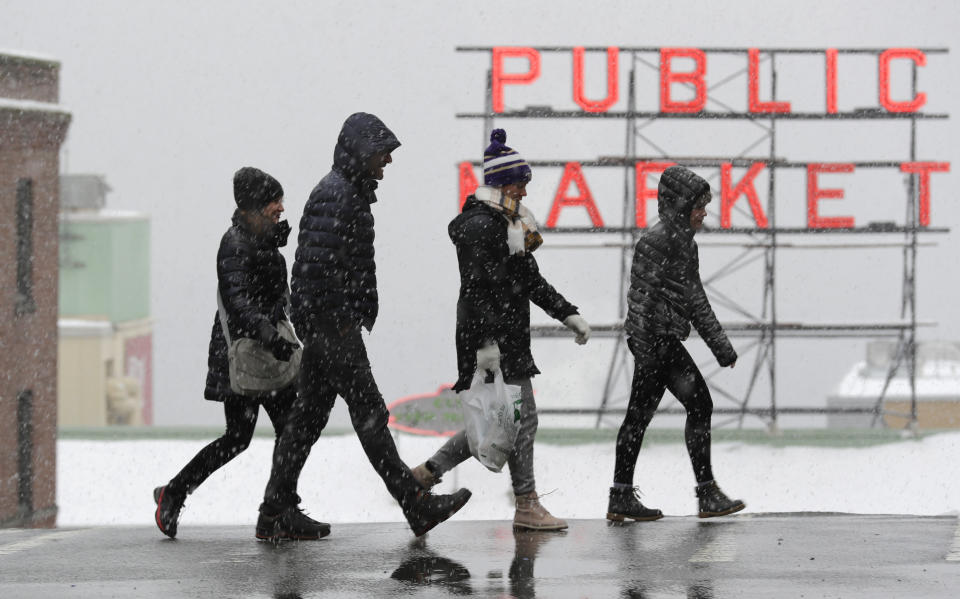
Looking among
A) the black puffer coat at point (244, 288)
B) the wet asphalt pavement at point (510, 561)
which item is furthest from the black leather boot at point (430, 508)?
the black puffer coat at point (244, 288)

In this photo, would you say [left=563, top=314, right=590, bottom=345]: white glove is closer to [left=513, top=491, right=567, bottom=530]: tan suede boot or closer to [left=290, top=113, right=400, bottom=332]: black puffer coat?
[left=513, top=491, right=567, bottom=530]: tan suede boot

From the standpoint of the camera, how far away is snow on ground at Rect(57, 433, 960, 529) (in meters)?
27.1

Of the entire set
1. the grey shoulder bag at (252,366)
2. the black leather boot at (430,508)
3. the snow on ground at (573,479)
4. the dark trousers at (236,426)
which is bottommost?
the snow on ground at (573,479)

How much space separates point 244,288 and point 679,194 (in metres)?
2.53

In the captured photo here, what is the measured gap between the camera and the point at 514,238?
7.00 meters

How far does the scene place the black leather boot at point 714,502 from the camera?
7.80 meters

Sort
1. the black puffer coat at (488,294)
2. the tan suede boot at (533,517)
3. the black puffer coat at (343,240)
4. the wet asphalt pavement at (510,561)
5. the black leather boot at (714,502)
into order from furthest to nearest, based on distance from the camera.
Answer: the black leather boot at (714,502) < the tan suede boot at (533,517) < the black puffer coat at (488,294) < the black puffer coat at (343,240) < the wet asphalt pavement at (510,561)

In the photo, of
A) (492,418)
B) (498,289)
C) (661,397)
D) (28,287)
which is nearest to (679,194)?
(661,397)

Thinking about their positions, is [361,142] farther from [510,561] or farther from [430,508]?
[510,561]

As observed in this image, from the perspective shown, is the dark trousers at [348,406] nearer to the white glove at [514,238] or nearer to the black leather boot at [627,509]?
the white glove at [514,238]

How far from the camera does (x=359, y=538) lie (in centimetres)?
739

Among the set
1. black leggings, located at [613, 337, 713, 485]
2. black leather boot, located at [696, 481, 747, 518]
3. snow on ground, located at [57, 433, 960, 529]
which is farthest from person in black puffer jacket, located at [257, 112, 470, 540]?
snow on ground, located at [57, 433, 960, 529]

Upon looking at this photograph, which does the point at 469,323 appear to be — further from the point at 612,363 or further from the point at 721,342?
the point at 612,363

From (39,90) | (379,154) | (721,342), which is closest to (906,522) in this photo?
(721,342)
